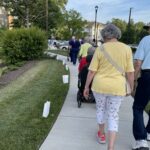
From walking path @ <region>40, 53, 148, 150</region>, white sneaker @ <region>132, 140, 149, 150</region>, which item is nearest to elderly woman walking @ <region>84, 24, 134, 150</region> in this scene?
white sneaker @ <region>132, 140, 149, 150</region>

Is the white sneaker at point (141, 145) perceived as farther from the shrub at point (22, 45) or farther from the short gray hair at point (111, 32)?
the shrub at point (22, 45)

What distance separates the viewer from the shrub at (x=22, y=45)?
958 inches

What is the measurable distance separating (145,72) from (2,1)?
5618 centimetres

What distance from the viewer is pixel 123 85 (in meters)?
5.38

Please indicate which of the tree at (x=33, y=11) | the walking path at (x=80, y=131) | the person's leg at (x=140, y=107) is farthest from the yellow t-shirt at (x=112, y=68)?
the tree at (x=33, y=11)

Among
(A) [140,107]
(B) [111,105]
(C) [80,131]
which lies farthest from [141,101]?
(C) [80,131]

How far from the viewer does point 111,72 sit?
536cm

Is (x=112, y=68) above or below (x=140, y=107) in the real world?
above

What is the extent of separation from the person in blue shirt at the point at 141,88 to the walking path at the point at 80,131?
0.31 meters

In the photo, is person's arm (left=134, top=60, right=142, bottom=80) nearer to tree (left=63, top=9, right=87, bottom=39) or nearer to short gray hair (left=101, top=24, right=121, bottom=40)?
→ short gray hair (left=101, top=24, right=121, bottom=40)

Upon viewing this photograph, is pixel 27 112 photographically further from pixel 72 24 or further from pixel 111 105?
pixel 72 24

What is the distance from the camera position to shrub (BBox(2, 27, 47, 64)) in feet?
79.9

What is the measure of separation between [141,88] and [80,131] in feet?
5.61

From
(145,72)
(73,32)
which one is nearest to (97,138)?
(145,72)
